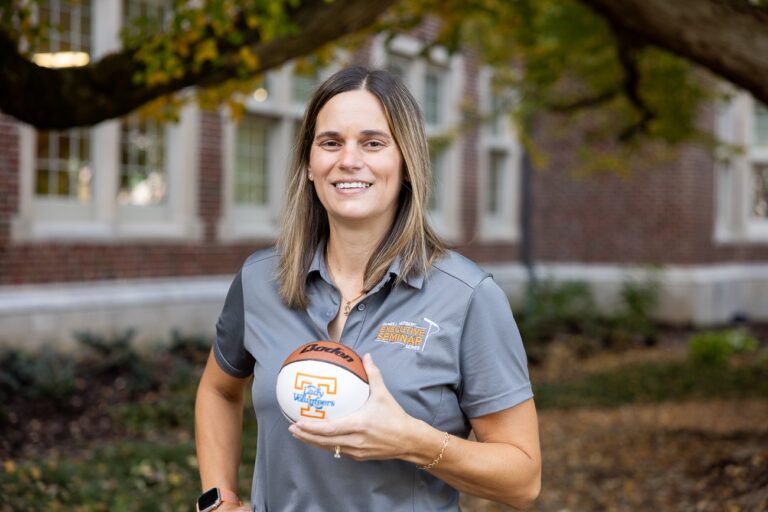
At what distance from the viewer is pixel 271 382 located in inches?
90.9

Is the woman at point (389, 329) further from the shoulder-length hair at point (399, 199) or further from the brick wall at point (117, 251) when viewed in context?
the brick wall at point (117, 251)

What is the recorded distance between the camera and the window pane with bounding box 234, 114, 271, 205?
1213 centimetres

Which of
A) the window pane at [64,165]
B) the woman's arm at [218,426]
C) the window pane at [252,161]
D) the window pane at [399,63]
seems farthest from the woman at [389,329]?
the window pane at [399,63]

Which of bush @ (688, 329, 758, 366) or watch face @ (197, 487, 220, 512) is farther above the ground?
watch face @ (197, 487, 220, 512)

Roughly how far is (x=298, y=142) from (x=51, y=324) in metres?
7.55

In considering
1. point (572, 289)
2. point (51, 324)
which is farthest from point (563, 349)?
point (51, 324)

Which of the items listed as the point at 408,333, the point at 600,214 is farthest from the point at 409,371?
the point at 600,214

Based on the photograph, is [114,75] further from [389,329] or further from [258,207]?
[258,207]

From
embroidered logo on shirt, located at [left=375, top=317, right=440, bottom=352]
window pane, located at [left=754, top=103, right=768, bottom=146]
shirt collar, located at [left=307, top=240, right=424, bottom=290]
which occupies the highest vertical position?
window pane, located at [left=754, top=103, right=768, bottom=146]

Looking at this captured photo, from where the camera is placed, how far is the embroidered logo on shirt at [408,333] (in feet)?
7.29

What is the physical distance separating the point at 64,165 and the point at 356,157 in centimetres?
830

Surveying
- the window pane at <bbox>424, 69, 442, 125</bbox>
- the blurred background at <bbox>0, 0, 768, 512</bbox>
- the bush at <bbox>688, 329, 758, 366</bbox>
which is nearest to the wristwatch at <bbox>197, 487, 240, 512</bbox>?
the blurred background at <bbox>0, 0, 768, 512</bbox>

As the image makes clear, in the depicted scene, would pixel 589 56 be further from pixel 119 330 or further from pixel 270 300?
pixel 270 300

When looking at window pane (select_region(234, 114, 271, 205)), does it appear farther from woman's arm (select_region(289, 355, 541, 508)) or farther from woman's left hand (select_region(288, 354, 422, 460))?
woman's left hand (select_region(288, 354, 422, 460))
